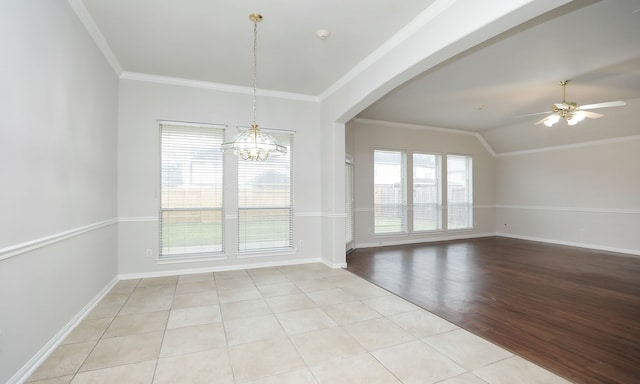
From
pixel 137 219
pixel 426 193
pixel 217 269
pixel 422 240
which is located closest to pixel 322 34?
pixel 137 219

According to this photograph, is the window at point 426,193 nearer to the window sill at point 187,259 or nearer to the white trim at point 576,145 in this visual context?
the white trim at point 576,145

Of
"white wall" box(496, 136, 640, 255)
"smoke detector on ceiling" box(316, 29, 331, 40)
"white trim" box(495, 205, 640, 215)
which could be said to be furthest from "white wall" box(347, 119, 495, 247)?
"smoke detector on ceiling" box(316, 29, 331, 40)

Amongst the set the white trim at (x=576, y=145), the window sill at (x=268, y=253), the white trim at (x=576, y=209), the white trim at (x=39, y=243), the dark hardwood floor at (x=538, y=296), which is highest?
the white trim at (x=576, y=145)

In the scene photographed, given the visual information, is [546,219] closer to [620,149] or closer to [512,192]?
[512,192]

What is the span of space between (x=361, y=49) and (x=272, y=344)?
11.3 feet

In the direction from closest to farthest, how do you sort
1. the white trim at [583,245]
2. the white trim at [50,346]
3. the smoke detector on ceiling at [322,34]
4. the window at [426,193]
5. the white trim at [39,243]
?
the white trim at [39,243], the white trim at [50,346], the smoke detector on ceiling at [322,34], the white trim at [583,245], the window at [426,193]

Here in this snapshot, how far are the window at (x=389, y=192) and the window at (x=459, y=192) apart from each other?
1.65 metres

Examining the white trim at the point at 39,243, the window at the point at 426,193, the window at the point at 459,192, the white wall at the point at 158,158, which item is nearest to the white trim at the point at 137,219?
the white wall at the point at 158,158

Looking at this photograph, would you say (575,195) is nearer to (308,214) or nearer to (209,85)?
(308,214)

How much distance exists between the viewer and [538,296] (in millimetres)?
3652

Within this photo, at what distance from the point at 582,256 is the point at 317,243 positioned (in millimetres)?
5536

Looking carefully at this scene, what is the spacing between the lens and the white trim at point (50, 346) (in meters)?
1.95

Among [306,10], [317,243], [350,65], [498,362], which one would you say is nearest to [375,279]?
[317,243]

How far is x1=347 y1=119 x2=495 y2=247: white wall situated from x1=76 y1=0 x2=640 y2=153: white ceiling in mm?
1239
